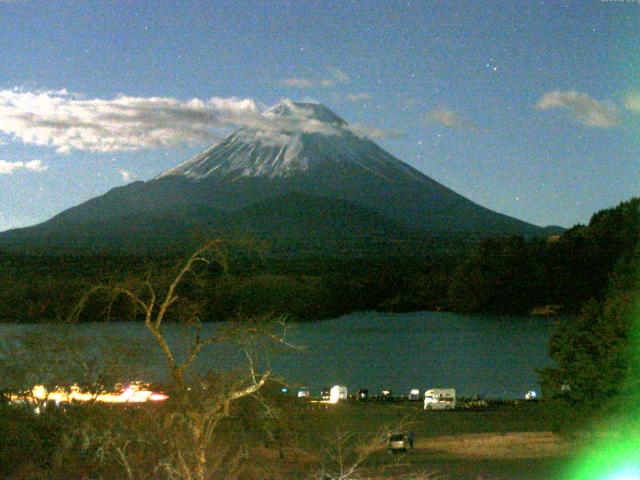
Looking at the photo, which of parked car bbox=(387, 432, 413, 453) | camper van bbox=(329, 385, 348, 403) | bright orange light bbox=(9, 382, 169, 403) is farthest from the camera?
camper van bbox=(329, 385, 348, 403)

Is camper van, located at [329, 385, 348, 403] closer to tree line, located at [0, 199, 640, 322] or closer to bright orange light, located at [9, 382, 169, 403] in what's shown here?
bright orange light, located at [9, 382, 169, 403]

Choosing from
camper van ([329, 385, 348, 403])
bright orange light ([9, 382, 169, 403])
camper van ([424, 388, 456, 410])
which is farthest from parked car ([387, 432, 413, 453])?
camper van ([329, 385, 348, 403])

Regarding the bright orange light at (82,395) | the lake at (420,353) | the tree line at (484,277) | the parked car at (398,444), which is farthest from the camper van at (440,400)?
the tree line at (484,277)

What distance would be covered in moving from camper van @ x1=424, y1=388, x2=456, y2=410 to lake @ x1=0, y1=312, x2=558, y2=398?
589cm

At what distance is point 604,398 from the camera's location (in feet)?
41.7

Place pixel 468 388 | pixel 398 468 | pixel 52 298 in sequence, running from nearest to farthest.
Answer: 1. pixel 398 468
2. pixel 52 298
3. pixel 468 388

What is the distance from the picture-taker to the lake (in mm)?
35844

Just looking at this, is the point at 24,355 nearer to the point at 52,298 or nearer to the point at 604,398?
the point at 604,398

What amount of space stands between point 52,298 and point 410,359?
81.5 ft

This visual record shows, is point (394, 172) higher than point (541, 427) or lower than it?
higher

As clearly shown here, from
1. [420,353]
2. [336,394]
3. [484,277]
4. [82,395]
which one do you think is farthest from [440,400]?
[484,277]

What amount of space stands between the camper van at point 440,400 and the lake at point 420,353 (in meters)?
5.89

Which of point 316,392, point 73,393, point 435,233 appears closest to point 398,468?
point 73,393

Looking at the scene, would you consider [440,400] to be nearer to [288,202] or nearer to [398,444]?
[398,444]
